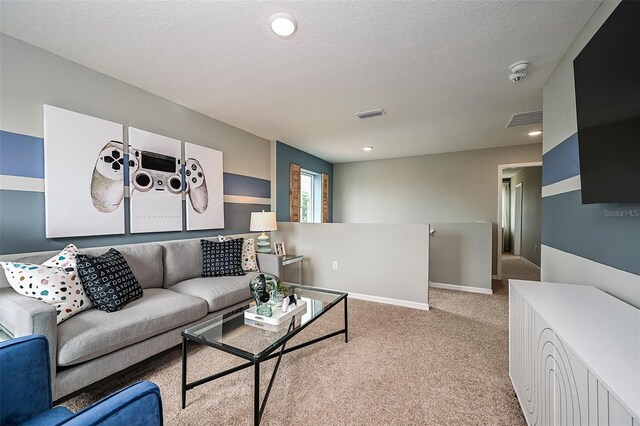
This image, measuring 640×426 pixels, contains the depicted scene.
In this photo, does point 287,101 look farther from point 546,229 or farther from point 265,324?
point 546,229

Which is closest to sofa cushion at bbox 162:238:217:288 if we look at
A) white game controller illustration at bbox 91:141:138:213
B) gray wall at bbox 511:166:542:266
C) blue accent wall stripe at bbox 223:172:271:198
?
white game controller illustration at bbox 91:141:138:213

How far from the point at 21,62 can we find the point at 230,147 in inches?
76.8

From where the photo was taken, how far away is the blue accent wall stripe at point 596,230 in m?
1.25

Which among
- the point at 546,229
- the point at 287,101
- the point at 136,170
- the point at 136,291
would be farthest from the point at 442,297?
the point at 136,170

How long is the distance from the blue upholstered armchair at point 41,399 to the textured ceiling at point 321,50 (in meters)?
1.87

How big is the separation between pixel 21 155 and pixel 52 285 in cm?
100

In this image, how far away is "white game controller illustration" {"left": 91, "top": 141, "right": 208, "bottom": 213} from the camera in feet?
7.43

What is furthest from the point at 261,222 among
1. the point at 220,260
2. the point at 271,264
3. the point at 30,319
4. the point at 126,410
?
the point at 126,410

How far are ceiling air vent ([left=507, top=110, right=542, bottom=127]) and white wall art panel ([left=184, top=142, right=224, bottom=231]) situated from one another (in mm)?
3768

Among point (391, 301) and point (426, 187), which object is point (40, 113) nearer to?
point (391, 301)

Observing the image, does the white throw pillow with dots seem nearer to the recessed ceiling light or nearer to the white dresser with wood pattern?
the recessed ceiling light

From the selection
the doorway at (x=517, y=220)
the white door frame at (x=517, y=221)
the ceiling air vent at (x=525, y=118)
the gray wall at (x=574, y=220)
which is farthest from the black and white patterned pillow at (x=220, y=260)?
the doorway at (x=517, y=220)

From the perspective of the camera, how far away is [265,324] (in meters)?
1.76

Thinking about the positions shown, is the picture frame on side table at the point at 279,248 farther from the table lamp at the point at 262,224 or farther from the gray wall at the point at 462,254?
the gray wall at the point at 462,254
